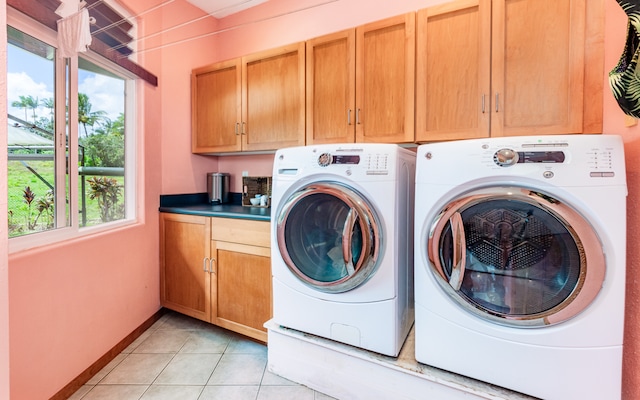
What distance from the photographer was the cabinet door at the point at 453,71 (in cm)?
154

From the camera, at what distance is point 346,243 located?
4.13ft

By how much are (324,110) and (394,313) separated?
1.37m

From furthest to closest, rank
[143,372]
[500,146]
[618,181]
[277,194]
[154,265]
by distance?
[154,265] < [143,372] < [277,194] < [500,146] < [618,181]

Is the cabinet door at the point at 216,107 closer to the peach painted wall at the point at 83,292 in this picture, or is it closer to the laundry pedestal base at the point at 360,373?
the peach painted wall at the point at 83,292

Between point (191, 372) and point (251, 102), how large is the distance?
1.89m

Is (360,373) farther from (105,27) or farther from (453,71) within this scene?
(105,27)

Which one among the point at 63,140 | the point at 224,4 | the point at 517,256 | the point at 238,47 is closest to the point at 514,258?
the point at 517,256

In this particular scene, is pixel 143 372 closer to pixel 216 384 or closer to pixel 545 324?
pixel 216 384

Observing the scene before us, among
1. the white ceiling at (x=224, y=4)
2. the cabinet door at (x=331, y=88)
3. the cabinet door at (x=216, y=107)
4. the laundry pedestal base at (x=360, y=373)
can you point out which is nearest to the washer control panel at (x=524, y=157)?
the laundry pedestal base at (x=360, y=373)

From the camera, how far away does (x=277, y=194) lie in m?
1.47

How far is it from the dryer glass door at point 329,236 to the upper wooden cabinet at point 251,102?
79 cm

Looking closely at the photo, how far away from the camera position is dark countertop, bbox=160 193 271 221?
1.86 meters

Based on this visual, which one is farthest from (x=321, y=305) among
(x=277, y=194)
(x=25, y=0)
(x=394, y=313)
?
(x=25, y=0)

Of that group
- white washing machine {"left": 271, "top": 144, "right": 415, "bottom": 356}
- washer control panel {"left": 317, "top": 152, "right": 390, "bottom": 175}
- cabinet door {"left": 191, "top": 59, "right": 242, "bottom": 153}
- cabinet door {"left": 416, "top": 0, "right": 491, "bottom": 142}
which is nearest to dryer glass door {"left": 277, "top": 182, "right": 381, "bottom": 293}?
white washing machine {"left": 271, "top": 144, "right": 415, "bottom": 356}
